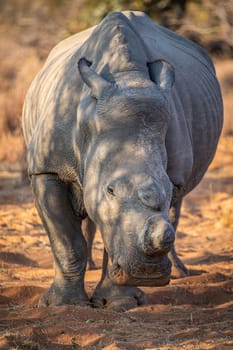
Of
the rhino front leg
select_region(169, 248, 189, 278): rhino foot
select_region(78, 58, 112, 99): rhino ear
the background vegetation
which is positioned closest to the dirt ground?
select_region(169, 248, 189, 278): rhino foot

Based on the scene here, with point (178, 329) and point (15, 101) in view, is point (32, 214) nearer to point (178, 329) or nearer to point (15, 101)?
point (15, 101)

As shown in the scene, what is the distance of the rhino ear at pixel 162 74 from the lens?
614 centimetres

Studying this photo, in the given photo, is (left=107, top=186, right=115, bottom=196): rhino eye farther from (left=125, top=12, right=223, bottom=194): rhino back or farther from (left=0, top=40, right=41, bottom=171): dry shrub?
(left=0, top=40, right=41, bottom=171): dry shrub

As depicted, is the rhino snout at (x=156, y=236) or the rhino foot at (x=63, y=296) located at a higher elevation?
the rhino snout at (x=156, y=236)

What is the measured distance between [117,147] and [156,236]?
76 cm

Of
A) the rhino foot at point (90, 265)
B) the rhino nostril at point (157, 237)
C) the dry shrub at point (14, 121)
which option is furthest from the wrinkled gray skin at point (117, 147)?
the dry shrub at point (14, 121)

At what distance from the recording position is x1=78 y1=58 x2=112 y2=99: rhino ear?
233 inches

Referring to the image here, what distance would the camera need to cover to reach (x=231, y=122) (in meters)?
17.0

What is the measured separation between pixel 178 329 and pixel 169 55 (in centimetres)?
247

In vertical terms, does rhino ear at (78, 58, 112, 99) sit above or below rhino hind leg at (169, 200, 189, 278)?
above

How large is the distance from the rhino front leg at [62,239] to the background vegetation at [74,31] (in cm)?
726

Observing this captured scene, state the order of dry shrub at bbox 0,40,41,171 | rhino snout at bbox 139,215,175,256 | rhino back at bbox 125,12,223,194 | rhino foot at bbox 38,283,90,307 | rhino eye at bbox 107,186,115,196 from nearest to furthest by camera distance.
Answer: rhino snout at bbox 139,215,175,256, rhino eye at bbox 107,186,115,196, rhino back at bbox 125,12,223,194, rhino foot at bbox 38,283,90,307, dry shrub at bbox 0,40,41,171

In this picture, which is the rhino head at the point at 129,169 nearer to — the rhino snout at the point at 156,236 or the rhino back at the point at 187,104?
the rhino snout at the point at 156,236

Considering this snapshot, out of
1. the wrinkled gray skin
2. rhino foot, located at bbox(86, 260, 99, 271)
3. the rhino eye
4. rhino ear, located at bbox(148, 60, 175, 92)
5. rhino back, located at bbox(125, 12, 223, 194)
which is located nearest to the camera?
the wrinkled gray skin
